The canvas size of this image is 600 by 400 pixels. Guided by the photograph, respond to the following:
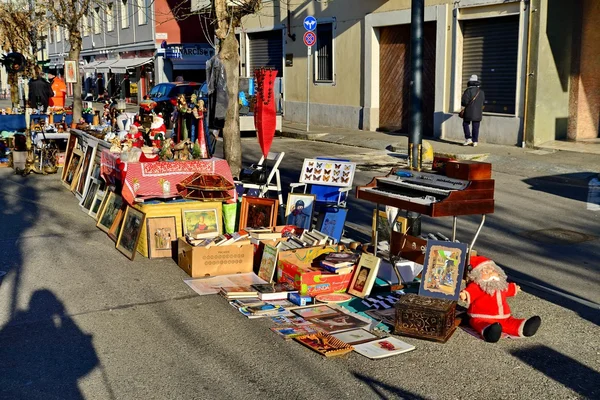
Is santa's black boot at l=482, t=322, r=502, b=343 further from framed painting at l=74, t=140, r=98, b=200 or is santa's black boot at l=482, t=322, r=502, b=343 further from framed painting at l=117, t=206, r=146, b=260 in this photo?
framed painting at l=74, t=140, r=98, b=200

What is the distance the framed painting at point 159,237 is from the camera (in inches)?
344

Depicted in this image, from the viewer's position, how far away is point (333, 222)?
895 cm

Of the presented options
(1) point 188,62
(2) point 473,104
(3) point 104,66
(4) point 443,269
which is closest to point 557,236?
(4) point 443,269

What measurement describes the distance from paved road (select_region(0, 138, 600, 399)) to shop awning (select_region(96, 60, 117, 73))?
34115mm

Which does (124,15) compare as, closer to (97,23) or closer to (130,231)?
(97,23)

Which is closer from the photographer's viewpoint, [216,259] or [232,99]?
[216,259]

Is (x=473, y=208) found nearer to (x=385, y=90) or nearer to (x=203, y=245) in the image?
(x=203, y=245)

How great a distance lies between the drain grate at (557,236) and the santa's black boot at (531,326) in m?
3.46

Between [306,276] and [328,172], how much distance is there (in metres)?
2.86

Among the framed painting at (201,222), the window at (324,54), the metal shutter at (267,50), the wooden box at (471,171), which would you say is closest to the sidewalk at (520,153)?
the window at (324,54)

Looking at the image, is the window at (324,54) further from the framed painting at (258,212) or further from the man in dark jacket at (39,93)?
the framed painting at (258,212)

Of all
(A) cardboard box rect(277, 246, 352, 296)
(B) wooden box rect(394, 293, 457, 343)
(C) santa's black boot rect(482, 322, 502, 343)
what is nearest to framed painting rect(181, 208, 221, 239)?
(A) cardboard box rect(277, 246, 352, 296)

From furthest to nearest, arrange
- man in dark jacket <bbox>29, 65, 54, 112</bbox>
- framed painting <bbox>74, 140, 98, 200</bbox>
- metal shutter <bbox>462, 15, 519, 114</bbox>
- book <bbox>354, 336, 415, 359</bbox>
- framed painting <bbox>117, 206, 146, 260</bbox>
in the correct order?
man in dark jacket <bbox>29, 65, 54, 112</bbox> → metal shutter <bbox>462, 15, 519, 114</bbox> → framed painting <bbox>74, 140, 98, 200</bbox> → framed painting <bbox>117, 206, 146, 260</bbox> → book <bbox>354, 336, 415, 359</bbox>

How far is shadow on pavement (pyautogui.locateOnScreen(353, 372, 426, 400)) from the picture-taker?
5098 mm
